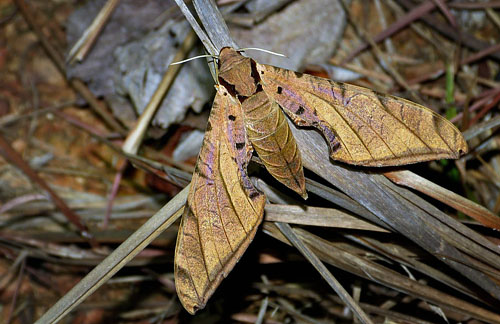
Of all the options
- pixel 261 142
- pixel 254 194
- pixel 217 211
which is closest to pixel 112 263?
pixel 217 211

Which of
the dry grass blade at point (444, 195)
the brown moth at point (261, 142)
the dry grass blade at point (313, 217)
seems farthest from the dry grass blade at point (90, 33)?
the dry grass blade at point (444, 195)

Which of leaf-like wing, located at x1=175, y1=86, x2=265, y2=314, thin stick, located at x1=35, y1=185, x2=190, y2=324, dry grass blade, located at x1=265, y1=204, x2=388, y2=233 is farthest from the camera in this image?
dry grass blade, located at x1=265, y1=204, x2=388, y2=233

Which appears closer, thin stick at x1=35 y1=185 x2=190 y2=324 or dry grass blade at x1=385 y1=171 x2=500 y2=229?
thin stick at x1=35 y1=185 x2=190 y2=324

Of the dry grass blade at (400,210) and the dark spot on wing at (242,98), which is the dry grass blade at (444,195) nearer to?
the dry grass blade at (400,210)

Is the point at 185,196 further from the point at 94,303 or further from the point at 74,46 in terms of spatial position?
the point at 74,46

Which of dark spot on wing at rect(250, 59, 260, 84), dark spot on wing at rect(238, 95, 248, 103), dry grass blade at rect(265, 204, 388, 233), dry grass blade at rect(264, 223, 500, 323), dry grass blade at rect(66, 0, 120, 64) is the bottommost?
dry grass blade at rect(264, 223, 500, 323)

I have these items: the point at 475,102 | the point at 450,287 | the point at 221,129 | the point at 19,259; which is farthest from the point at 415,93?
the point at 19,259

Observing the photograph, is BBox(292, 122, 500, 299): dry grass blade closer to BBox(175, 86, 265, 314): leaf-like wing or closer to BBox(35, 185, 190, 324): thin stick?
BBox(175, 86, 265, 314): leaf-like wing

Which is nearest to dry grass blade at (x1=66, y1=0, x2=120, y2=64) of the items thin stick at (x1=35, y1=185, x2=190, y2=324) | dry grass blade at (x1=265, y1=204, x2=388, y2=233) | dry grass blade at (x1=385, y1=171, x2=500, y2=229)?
thin stick at (x1=35, y1=185, x2=190, y2=324)
